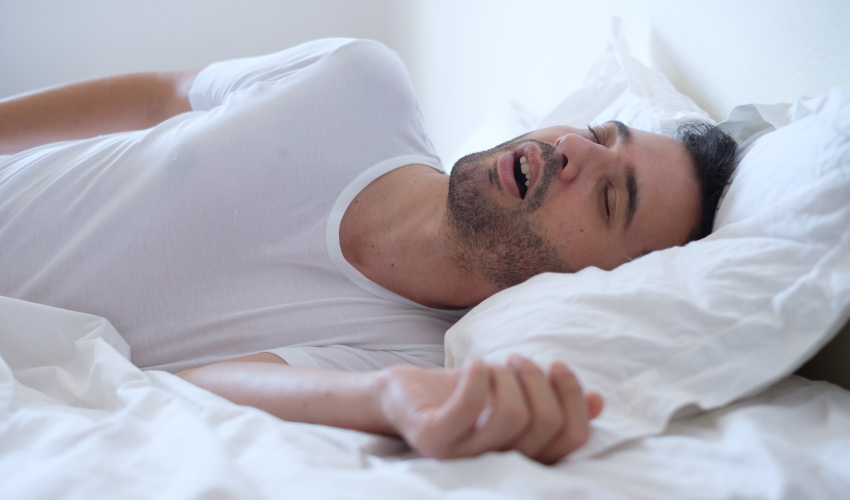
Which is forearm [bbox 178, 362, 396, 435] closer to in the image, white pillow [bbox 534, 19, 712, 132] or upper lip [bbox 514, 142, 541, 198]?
upper lip [bbox 514, 142, 541, 198]

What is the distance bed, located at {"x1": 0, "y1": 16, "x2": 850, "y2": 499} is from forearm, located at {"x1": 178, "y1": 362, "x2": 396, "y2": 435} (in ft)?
0.10

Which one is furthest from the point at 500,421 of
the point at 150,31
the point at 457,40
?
the point at 150,31

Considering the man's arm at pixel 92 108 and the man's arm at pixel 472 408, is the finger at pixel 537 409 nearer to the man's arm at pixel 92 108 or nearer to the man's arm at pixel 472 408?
the man's arm at pixel 472 408

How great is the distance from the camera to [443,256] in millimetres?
1029

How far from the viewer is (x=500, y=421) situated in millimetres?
514

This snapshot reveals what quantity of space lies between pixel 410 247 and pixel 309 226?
6.6 inches

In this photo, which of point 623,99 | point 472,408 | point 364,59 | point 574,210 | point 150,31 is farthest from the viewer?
point 150,31

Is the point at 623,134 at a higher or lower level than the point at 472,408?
higher

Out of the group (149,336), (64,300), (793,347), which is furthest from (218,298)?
(793,347)

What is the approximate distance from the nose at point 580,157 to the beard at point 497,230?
0.02m

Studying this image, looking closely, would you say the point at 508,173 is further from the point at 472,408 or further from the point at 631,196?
the point at 472,408

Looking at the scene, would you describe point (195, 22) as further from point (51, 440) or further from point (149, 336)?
point (51, 440)

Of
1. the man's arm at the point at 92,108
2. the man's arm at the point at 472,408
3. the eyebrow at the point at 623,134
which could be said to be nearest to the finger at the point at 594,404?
the man's arm at the point at 472,408

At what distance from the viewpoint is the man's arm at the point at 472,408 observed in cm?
51
